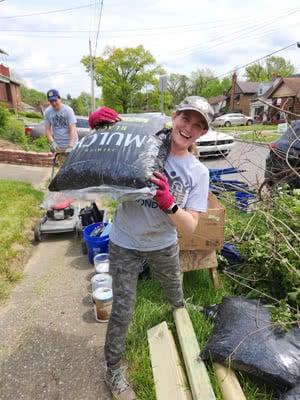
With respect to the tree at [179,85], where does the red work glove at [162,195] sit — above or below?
below

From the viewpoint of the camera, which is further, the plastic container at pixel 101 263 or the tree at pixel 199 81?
the tree at pixel 199 81

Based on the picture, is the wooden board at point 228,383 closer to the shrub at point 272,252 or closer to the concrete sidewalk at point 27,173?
the shrub at point 272,252

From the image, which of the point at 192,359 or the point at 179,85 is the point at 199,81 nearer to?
the point at 179,85

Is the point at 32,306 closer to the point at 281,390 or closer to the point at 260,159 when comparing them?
the point at 281,390

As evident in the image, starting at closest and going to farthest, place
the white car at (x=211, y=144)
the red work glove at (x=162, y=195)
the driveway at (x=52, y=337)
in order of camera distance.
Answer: the red work glove at (x=162, y=195), the driveway at (x=52, y=337), the white car at (x=211, y=144)

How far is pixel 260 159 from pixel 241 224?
275 inches

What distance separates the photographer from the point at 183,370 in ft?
6.27

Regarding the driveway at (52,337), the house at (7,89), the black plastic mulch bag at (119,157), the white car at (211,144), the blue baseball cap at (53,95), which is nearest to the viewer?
the black plastic mulch bag at (119,157)

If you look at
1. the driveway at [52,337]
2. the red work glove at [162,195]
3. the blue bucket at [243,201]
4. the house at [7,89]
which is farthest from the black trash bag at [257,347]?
the house at [7,89]

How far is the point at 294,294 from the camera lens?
2.10 meters

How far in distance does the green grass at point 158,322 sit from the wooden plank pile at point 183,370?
0.30ft

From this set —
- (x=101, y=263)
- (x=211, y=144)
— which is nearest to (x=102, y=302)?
(x=101, y=263)

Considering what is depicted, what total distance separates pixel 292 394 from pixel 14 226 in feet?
12.1

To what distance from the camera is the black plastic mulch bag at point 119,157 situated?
1.49m
